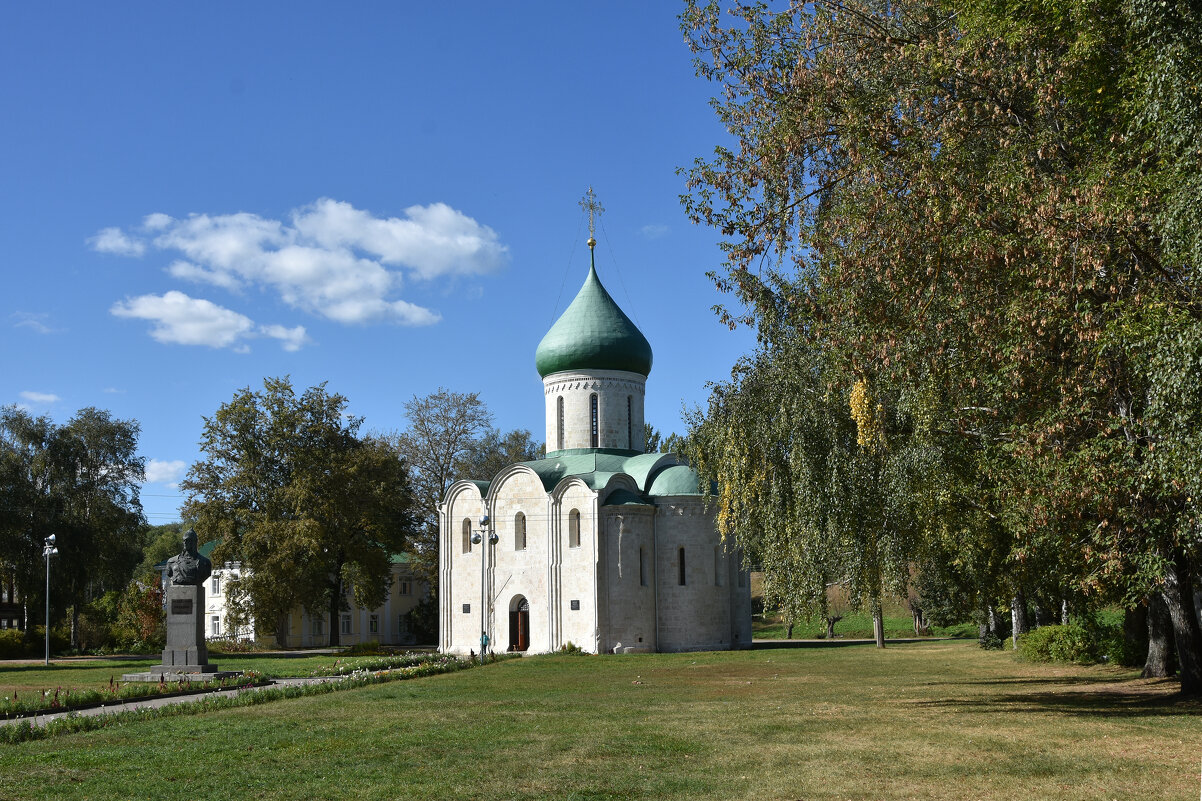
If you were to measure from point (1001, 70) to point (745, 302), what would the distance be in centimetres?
549

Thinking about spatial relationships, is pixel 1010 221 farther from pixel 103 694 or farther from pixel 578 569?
pixel 578 569

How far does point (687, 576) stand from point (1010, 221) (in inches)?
1081

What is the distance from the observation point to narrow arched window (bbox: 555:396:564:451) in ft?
140

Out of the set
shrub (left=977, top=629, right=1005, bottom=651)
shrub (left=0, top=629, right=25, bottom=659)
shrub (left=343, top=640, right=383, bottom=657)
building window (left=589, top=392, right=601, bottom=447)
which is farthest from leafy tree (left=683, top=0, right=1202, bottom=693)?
shrub (left=0, top=629, right=25, bottom=659)

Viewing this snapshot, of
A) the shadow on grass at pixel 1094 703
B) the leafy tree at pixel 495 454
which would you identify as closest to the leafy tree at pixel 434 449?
the leafy tree at pixel 495 454

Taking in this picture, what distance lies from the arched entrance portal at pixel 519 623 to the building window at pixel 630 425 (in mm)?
7509

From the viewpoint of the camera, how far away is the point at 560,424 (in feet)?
A: 140

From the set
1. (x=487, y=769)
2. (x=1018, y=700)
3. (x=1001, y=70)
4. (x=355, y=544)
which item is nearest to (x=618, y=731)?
(x=487, y=769)

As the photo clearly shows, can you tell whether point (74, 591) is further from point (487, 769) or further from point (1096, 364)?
point (1096, 364)

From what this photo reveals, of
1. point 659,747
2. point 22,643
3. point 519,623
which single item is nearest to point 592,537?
point 519,623

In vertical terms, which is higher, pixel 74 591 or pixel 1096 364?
pixel 1096 364

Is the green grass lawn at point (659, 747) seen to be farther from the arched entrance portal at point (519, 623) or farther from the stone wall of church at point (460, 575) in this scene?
the stone wall of church at point (460, 575)

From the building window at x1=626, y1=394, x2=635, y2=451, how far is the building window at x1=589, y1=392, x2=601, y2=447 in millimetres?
1264

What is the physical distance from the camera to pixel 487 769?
11.2 m
